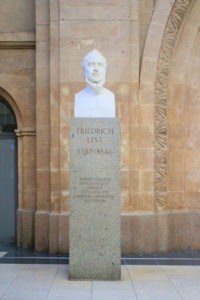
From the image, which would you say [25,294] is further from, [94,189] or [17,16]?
[17,16]

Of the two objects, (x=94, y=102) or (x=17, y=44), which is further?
(x=17, y=44)

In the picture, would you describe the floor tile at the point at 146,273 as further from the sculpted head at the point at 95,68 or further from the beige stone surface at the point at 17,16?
the beige stone surface at the point at 17,16

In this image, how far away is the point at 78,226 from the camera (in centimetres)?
611

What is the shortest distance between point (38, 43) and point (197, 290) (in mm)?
5726

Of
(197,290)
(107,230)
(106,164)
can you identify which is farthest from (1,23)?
(197,290)

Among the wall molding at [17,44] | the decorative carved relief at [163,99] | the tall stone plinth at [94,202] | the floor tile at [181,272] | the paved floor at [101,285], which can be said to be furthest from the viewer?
the wall molding at [17,44]

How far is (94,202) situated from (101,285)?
1181 mm

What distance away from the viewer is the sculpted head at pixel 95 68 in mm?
6098

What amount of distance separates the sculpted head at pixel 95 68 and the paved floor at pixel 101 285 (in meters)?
2.95

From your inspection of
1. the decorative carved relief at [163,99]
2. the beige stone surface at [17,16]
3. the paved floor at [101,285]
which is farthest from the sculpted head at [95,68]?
the beige stone surface at [17,16]

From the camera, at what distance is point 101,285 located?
5840 mm

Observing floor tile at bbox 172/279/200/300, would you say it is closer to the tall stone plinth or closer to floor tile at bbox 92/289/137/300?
floor tile at bbox 92/289/137/300

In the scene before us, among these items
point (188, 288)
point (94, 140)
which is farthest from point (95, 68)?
point (188, 288)

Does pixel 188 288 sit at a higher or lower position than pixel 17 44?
lower
